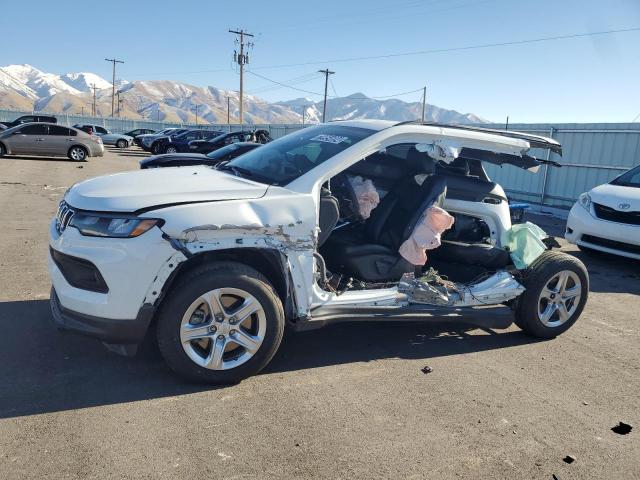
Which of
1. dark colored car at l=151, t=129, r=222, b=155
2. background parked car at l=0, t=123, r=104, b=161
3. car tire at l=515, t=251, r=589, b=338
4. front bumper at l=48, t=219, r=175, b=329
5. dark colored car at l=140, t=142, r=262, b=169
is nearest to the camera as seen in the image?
front bumper at l=48, t=219, r=175, b=329

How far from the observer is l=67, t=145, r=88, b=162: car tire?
21906mm

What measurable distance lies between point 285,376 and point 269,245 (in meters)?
0.97

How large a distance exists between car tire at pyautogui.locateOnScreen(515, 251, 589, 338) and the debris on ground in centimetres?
140

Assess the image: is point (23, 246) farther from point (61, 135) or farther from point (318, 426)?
point (61, 135)

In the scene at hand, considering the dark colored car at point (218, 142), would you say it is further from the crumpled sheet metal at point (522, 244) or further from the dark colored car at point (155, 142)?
the crumpled sheet metal at point (522, 244)

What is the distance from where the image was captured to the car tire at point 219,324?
11.1 ft

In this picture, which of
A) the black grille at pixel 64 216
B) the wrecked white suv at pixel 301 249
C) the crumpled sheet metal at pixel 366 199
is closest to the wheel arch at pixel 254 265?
the wrecked white suv at pixel 301 249

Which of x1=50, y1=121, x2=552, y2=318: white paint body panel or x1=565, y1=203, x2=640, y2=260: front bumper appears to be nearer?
x1=50, y1=121, x2=552, y2=318: white paint body panel

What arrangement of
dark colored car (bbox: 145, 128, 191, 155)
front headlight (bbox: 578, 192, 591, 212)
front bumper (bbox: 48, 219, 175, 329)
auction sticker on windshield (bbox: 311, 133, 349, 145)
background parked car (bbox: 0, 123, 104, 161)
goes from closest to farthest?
front bumper (bbox: 48, 219, 175, 329) → auction sticker on windshield (bbox: 311, 133, 349, 145) → front headlight (bbox: 578, 192, 591, 212) → background parked car (bbox: 0, 123, 104, 161) → dark colored car (bbox: 145, 128, 191, 155)

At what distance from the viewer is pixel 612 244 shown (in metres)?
7.63

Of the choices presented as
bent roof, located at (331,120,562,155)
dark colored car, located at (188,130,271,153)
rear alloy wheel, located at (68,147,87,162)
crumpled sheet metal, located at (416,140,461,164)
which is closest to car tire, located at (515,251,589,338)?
bent roof, located at (331,120,562,155)

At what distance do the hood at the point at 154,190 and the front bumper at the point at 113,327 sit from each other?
671 mm

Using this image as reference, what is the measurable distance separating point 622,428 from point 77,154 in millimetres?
22663

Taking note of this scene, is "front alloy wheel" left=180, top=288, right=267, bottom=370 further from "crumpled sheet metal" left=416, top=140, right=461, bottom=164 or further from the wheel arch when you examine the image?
"crumpled sheet metal" left=416, top=140, right=461, bottom=164
